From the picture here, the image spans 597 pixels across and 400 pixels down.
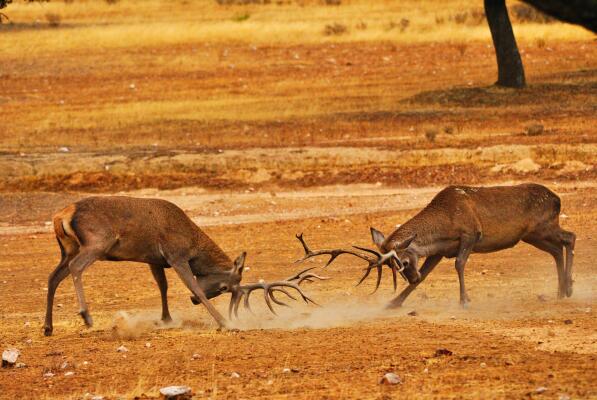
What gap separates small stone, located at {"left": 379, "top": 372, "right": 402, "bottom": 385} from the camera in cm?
1038

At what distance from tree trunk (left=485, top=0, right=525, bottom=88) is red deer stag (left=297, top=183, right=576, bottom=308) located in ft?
69.7

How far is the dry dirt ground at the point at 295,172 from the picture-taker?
452 inches

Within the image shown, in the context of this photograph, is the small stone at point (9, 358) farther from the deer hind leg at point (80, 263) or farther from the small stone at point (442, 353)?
the small stone at point (442, 353)

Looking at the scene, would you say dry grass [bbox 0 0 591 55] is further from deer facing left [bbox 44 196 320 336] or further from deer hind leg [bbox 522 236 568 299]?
deer facing left [bbox 44 196 320 336]

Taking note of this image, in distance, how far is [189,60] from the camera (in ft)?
151

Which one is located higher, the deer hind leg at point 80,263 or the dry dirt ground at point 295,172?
the deer hind leg at point 80,263

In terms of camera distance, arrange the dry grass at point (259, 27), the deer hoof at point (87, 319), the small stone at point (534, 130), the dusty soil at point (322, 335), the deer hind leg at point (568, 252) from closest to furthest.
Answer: the dusty soil at point (322, 335)
the deer hoof at point (87, 319)
the deer hind leg at point (568, 252)
the small stone at point (534, 130)
the dry grass at point (259, 27)

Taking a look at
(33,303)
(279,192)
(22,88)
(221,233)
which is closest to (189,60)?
(22,88)

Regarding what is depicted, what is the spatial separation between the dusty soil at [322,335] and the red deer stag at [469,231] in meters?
0.55

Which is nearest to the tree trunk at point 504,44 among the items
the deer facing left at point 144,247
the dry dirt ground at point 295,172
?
the dry dirt ground at point 295,172

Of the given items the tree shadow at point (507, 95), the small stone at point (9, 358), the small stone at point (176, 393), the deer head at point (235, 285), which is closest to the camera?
the small stone at point (176, 393)

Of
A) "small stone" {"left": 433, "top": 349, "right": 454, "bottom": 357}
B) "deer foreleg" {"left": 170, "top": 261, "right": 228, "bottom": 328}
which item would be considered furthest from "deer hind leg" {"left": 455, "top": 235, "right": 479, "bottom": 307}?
"small stone" {"left": 433, "top": 349, "right": 454, "bottom": 357}

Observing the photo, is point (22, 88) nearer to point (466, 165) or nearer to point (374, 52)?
point (374, 52)

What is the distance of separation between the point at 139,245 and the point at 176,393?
13.8 feet
